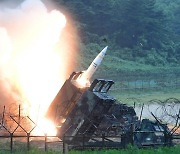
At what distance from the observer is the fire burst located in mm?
26922

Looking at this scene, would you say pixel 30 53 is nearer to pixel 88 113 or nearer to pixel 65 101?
pixel 65 101

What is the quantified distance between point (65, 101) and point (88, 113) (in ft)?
6.53

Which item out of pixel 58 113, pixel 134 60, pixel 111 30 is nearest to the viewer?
pixel 58 113

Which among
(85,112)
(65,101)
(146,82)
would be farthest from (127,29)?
(85,112)

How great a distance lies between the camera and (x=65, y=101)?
68.8 feet

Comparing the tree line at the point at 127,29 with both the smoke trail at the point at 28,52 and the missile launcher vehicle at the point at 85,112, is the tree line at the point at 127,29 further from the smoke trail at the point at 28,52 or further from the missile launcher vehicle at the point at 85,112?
the missile launcher vehicle at the point at 85,112

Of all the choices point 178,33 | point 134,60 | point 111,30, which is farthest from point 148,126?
point 178,33

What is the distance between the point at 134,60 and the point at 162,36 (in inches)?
455

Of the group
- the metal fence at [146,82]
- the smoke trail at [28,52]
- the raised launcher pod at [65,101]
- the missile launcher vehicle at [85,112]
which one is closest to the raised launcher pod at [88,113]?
the missile launcher vehicle at [85,112]

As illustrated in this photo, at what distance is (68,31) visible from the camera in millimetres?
63531

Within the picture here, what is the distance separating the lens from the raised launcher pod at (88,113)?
19.2 m

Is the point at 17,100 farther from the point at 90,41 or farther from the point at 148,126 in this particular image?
the point at 90,41

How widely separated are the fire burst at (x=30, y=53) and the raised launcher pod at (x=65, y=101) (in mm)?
3777

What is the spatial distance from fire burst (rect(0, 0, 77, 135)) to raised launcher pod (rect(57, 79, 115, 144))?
5.87m
